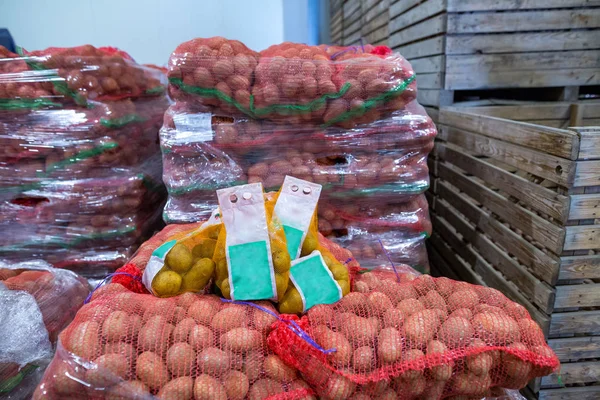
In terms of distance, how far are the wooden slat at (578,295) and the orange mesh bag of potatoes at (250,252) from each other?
126 centimetres

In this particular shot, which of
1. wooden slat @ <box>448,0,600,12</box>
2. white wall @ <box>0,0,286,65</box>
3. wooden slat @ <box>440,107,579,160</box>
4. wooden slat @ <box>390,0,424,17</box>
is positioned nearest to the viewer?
wooden slat @ <box>440,107,579,160</box>

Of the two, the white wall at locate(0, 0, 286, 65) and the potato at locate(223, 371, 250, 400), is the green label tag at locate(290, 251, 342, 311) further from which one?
the white wall at locate(0, 0, 286, 65)

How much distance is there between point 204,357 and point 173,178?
113 cm

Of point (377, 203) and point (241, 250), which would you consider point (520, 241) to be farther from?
point (241, 250)

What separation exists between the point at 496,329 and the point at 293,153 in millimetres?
1174

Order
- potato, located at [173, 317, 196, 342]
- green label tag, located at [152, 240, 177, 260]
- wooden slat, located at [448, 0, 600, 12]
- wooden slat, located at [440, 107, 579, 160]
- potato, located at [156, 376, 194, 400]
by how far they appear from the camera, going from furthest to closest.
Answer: wooden slat, located at [448, 0, 600, 12], wooden slat, located at [440, 107, 579, 160], green label tag, located at [152, 240, 177, 260], potato, located at [173, 317, 196, 342], potato, located at [156, 376, 194, 400]

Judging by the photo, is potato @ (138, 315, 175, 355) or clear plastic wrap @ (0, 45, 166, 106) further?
clear plastic wrap @ (0, 45, 166, 106)

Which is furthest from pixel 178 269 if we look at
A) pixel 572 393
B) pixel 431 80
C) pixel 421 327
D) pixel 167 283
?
pixel 431 80

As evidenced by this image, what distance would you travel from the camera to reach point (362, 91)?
1947 mm

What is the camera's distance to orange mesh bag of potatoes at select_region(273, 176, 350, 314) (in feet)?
4.64

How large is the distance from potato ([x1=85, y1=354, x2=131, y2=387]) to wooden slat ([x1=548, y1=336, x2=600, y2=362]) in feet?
5.81

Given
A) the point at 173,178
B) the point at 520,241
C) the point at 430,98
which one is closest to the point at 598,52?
the point at 430,98

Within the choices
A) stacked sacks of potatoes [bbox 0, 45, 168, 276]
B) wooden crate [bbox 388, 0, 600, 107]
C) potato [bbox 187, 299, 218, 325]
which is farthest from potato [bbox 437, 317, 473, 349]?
wooden crate [bbox 388, 0, 600, 107]

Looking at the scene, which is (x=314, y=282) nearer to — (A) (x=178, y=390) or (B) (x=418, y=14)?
(A) (x=178, y=390)
